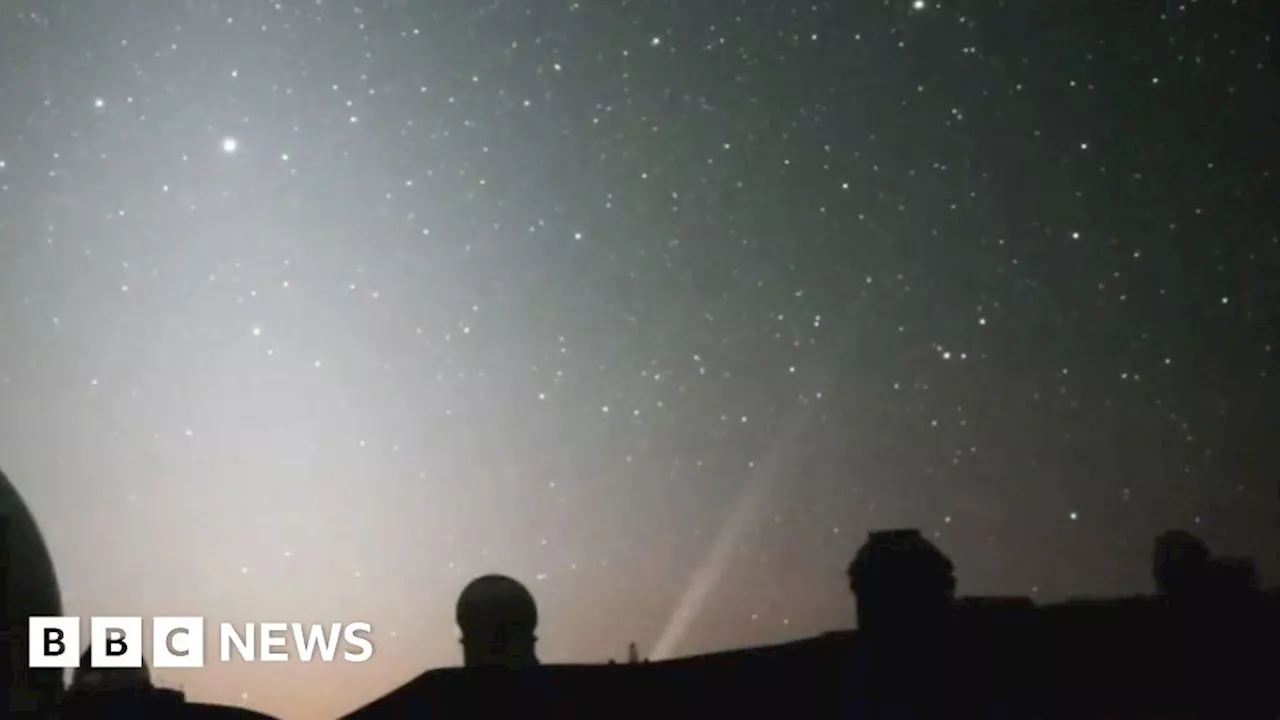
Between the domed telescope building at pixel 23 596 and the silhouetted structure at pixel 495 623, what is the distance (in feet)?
36.5

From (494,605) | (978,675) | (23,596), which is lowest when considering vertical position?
(978,675)

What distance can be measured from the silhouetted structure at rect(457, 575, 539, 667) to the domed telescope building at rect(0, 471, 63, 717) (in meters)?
11.1

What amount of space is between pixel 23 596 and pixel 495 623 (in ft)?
44.9

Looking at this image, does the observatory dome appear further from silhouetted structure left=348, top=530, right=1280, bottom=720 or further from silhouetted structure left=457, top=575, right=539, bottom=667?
silhouetted structure left=348, top=530, right=1280, bottom=720

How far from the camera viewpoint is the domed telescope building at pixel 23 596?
25.8 metres

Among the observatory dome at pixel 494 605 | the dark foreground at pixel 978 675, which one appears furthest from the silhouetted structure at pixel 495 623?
the dark foreground at pixel 978 675

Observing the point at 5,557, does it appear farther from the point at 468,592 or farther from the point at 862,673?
the point at 862,673

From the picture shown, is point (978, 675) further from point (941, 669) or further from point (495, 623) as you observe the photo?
point (495, 623)

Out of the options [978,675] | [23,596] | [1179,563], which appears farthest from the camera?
[23,596]

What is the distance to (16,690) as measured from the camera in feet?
84.4

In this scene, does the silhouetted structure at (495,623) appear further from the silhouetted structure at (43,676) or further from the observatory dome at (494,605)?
the silhouetted structure at (43,676)

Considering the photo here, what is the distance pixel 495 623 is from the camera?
67.3 feet

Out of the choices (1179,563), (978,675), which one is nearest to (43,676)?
(978,675)

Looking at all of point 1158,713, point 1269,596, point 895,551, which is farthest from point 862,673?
point 1269,596
